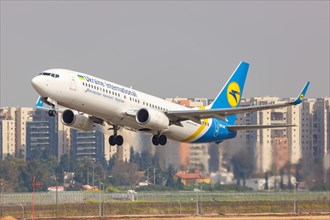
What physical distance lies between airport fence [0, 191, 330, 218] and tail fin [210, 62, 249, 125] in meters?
13.4

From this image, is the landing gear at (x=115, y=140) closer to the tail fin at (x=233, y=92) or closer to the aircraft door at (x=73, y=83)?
the tail fin at (x=233, y=92)

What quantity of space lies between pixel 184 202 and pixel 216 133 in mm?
20750

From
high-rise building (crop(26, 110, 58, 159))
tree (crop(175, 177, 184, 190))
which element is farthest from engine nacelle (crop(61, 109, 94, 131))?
high-rise building (crop(26, 110, 58, 159))

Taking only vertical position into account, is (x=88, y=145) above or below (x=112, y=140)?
below

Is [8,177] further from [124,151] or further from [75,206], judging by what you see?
[75,206]

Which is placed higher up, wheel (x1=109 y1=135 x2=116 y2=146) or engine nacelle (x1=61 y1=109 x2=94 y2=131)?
engine nacelle (x1=61 y1=109 x2=94 y2=131)

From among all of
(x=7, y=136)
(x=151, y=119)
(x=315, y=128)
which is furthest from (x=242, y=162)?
(x=7, y=136)

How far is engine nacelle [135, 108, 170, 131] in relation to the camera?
63.7 metres

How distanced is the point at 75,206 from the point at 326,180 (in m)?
21.8

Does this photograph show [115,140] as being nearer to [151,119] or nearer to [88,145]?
[151,119]

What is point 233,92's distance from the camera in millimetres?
76938

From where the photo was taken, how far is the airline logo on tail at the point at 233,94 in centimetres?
7625

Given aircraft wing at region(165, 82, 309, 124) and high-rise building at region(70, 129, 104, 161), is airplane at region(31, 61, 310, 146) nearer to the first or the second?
aircraft wing at region(165, 82, 309, 124)

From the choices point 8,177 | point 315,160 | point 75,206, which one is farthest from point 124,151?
point 315,160
